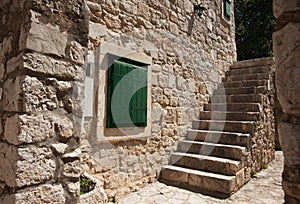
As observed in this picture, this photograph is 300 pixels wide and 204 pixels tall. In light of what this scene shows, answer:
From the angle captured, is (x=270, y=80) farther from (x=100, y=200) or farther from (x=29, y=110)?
(x=29, y=110)

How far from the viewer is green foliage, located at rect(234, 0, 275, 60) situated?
9.87 metres

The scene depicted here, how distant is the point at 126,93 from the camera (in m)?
3.01

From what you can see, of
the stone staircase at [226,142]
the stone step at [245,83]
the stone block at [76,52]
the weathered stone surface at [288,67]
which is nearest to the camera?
the weathered stone surface at [288,67]

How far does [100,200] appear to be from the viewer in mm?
1946

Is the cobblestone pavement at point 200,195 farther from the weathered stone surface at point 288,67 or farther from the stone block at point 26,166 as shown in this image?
the weathered stone surface at point 288,67

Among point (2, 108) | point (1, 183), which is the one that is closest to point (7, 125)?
point (2, 108)

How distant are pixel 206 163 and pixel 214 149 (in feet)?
1.20

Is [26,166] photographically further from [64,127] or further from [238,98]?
[238,98]

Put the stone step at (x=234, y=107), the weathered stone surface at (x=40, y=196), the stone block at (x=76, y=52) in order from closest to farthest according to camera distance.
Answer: the weathered stone surface at (x=40, y=196) < the stone block at (x=76, y=52) < the stone step at (x=234, y=107)

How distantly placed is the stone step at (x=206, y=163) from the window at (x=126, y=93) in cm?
105

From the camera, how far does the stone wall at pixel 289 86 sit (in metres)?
0.88

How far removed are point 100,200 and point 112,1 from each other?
2445mm

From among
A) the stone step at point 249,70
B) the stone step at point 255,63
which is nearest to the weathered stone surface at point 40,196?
the stone step at point 249,70

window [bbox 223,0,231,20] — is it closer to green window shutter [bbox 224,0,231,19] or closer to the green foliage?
green window shutter [bbox 224,0,231,19]
